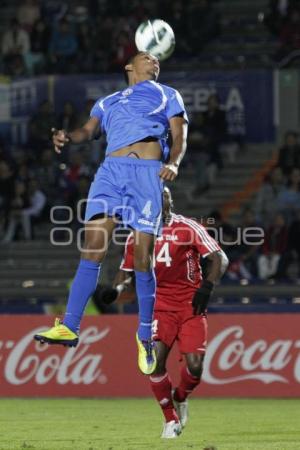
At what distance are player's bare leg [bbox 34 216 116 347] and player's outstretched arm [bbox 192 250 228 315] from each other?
156 centimetres

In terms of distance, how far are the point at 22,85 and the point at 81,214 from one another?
2.68 metres

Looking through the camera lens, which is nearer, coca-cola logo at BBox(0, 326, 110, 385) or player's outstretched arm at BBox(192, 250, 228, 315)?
player's outstretched arm at BBox(192, 250, 228, 315)

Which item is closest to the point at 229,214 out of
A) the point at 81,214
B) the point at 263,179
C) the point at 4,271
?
the point at 263,179

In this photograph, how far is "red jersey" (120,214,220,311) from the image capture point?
12219mm

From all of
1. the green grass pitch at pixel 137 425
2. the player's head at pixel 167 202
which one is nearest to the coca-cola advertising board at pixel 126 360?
the green grass pitch at pixel 137 425

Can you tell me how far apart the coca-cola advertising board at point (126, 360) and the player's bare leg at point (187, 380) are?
458 centimetres

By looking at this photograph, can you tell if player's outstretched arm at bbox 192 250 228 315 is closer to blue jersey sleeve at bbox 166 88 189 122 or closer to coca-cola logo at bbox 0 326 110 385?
blue jersey sleeve at bbox 166 88 189 122

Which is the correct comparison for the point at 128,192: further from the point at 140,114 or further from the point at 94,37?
the point at 94,37

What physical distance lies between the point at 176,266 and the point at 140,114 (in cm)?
250

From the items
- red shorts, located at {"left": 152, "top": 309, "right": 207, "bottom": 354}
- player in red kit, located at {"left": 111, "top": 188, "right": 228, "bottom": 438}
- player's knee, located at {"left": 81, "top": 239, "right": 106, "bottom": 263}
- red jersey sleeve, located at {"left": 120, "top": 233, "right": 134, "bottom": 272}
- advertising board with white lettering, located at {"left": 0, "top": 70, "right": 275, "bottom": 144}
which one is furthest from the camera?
advertising board with white lettering, located at {"left": 0, "top": 70, "right": 275, "bottom": 144}

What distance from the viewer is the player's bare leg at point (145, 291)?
10.1m

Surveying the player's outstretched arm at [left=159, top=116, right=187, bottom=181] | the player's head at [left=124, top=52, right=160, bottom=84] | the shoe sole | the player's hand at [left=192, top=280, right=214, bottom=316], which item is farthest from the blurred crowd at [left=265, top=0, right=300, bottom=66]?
the shoe sole

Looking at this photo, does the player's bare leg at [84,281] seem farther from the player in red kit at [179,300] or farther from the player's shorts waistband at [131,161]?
the player in red kit at [179,300]

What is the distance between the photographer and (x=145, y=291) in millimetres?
10312
